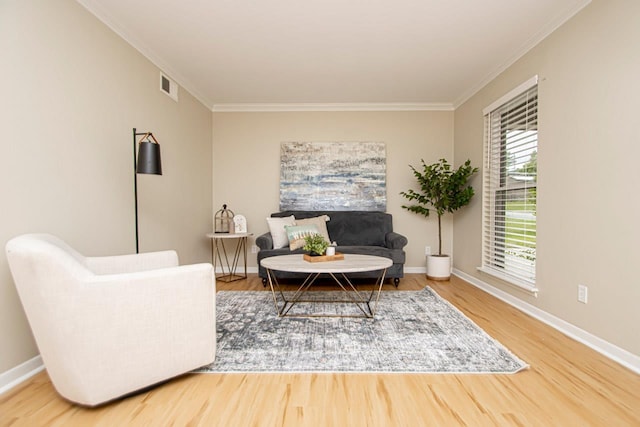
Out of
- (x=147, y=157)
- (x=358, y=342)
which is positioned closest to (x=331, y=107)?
(x=147, y=157)

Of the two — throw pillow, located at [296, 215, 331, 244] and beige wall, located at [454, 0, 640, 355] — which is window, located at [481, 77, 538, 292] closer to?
beige wall, located at [454, 0, 640, 355]

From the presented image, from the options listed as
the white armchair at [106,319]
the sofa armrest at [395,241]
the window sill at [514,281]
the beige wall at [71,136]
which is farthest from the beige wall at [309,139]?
the white armchair at [106,319]

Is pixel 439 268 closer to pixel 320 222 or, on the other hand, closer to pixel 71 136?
pixel 320 222

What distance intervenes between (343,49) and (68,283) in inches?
111

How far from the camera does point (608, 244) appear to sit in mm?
2203

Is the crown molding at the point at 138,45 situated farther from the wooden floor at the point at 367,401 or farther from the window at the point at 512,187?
the window at the point at 512,187

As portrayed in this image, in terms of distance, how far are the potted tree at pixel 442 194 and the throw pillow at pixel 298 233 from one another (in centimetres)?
148

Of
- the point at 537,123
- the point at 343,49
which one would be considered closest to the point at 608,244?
the point at 537,123

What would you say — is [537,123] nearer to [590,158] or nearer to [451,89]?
[590,158]

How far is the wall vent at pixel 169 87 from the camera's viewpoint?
11.4 feet

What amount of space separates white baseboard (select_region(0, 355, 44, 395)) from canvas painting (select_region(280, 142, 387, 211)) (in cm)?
333

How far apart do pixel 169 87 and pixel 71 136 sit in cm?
162

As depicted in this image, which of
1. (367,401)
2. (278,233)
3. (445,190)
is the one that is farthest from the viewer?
(445,190)

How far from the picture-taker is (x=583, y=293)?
243 cm
